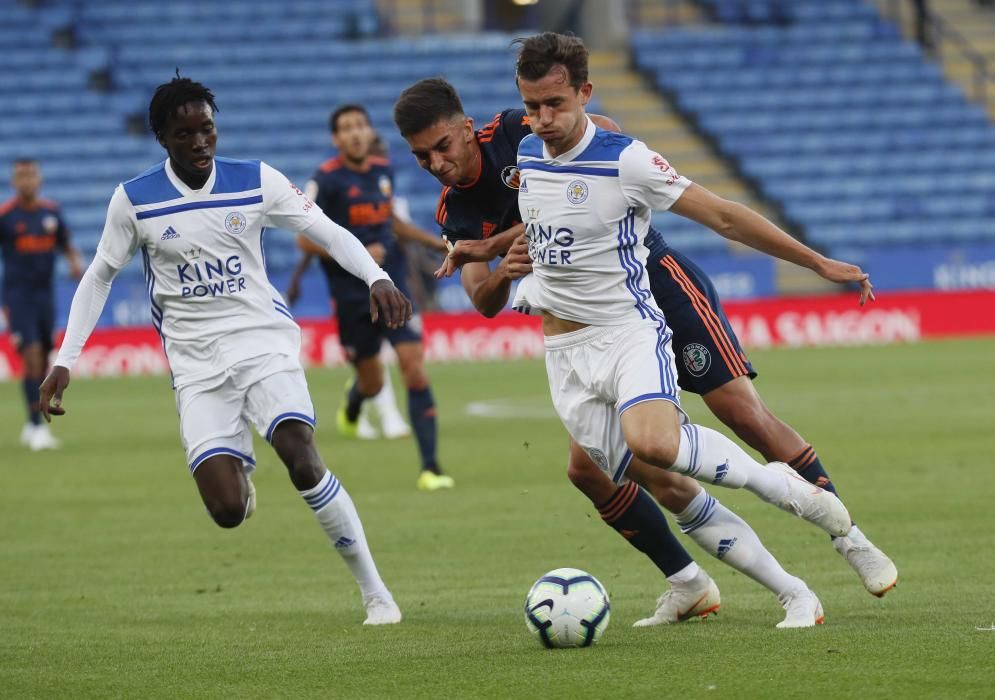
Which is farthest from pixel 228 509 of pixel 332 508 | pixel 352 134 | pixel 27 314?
pixel 27 314

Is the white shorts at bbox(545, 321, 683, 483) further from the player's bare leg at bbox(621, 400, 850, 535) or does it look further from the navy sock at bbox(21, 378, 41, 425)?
the navy sock at bbox(21, 378, 41, 425)

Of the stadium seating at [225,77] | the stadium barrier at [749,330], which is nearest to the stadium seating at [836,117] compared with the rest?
the stadium barrier at [749,330]

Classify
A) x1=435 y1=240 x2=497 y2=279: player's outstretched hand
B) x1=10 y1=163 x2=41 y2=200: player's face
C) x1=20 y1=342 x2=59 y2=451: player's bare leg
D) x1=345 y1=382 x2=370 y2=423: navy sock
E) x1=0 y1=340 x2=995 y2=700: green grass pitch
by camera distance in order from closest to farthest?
x1=0 y1=340 x2=995 y2=700: green grass pitch → x1=435 y1=240 x2=497 y2=279: player's outstretched hand → x1=345 y1=382 x2=370 y2=423: navy sock → x1=20 y1=342 x2=59 y2=451: player's bare leg → x1=10 y1=163 x2=41 y2=200: player's face

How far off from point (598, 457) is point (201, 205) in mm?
2030

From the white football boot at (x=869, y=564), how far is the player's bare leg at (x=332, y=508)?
1.85m

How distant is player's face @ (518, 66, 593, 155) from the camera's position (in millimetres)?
5848

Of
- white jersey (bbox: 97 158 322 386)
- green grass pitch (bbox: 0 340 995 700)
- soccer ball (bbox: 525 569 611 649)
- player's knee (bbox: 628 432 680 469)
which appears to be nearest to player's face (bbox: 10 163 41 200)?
green grass pitch (bbox: 0 340 995 700)

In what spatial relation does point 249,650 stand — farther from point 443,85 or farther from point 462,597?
point 443,85

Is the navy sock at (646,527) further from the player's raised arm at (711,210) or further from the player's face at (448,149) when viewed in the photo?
the player's face at (448,149)

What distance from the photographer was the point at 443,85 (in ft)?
21.0

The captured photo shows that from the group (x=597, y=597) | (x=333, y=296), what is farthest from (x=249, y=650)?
(x=333, y=296)

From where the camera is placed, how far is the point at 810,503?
19.4 ft

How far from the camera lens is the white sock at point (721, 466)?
18.9 feet

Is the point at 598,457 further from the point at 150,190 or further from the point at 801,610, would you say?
the point at 150,190
